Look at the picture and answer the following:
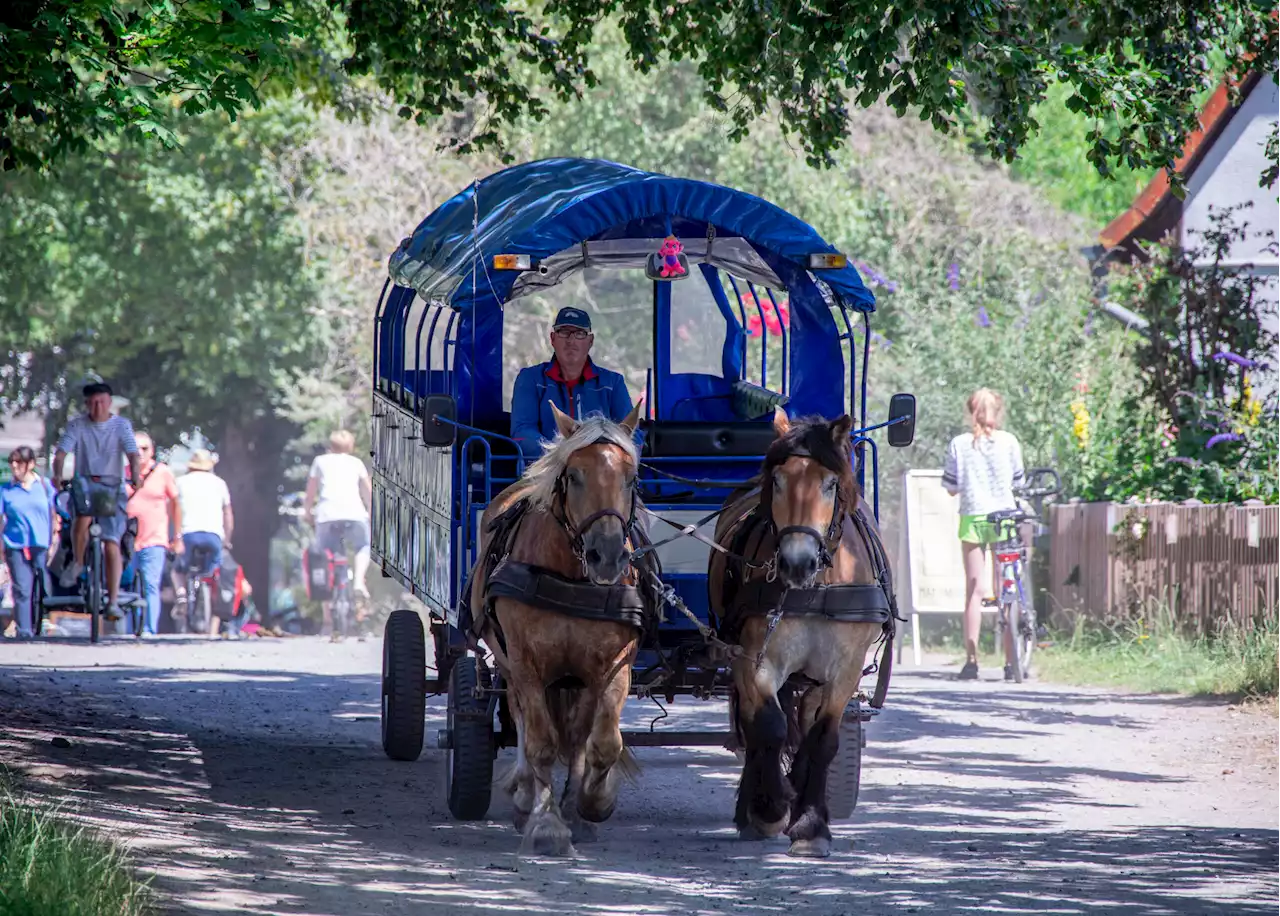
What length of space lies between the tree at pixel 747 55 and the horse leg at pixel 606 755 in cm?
333

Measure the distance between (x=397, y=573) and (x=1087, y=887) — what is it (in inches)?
210

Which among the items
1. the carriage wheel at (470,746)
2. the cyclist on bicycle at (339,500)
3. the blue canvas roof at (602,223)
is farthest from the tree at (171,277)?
the carriage wheel at (470,746)

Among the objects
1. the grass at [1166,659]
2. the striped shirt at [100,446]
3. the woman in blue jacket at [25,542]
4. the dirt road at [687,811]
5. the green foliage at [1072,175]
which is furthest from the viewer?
the green foliage at [1072,175]

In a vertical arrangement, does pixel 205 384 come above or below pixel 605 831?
above

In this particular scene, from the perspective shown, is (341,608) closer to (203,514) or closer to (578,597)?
(203,514)

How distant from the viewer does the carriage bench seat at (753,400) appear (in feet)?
34.4

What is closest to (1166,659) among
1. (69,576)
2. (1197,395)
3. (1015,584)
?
(1015,584)

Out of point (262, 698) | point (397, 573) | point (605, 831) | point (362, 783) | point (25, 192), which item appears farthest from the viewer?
point (25, 192)

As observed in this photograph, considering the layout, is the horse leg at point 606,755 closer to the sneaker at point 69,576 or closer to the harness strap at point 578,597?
the harness strap at point 578,597

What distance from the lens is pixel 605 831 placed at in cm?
887

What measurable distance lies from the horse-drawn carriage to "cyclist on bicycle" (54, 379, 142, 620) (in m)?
5.68

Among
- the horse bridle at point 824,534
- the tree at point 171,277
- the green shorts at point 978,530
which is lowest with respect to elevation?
the horse bridle at point 824,534

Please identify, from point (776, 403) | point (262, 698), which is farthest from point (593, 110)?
point (776, 403)

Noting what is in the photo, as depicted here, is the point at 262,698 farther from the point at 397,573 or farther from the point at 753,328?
the point at 753,328
